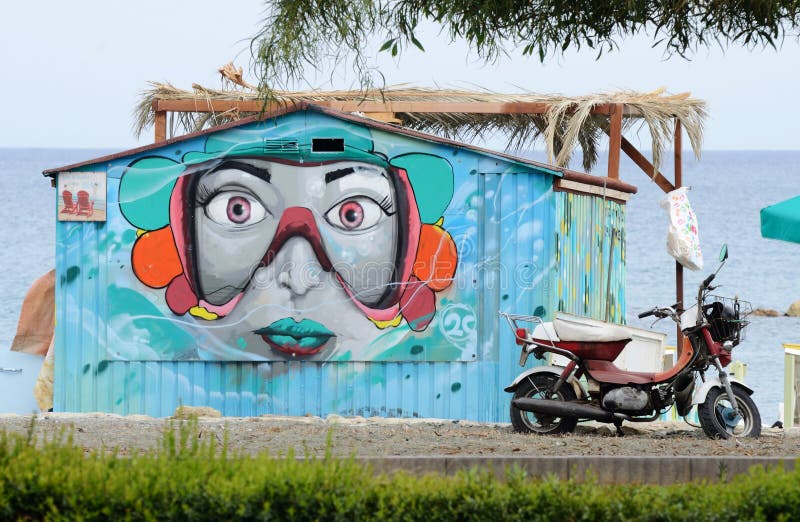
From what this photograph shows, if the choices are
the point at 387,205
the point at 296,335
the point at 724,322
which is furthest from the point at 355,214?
the point at 724,322

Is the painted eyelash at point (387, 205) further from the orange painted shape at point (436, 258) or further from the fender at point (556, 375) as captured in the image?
the fender at point (556, 375)

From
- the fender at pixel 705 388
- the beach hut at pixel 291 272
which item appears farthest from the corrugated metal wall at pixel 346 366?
the fender at pixel 705 388

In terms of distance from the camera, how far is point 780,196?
9788 centimetres

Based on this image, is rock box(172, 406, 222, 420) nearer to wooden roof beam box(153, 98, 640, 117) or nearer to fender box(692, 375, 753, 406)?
wooden roof beam box(153, 98, 640, 117)

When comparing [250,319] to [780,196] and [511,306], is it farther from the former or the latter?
[780,196]

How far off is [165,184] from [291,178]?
1.23 metres

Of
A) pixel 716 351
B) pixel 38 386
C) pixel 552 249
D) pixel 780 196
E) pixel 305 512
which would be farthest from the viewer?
pixel 780 196

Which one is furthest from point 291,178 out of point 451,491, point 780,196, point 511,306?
point 780,196

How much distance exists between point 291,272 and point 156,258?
132cm

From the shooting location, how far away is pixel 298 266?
12898 millimetres

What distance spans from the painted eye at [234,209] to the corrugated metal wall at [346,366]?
98cm

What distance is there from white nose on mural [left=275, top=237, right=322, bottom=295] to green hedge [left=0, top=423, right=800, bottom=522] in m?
6.68

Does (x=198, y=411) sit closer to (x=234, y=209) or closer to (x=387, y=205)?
(x=234, y=209)

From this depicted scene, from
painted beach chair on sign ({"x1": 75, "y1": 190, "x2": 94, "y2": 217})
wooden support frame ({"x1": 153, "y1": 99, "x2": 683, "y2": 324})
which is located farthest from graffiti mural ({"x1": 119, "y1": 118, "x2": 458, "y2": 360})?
wooden support frame ({"x1": 153, "y1": 99, "x2": 683, "y2": 324})
